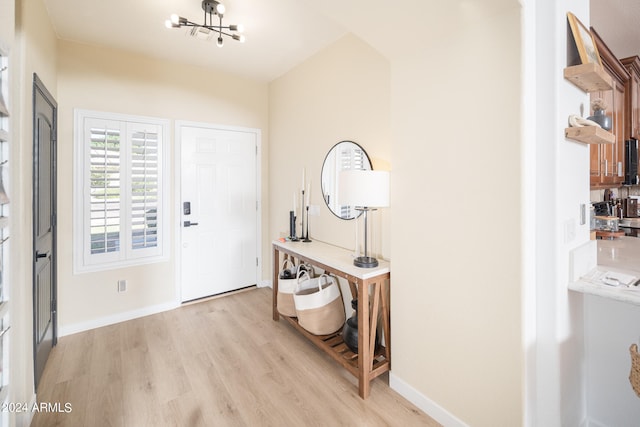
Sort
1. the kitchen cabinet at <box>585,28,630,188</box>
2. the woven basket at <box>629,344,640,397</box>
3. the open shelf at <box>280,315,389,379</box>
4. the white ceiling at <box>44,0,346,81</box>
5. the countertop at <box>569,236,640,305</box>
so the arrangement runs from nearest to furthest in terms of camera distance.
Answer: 1. the woven basket at <box>629,344,640,397</box>
2. the countertop at <box>569,236,640,305</box>
3. the open shelf at <box>280,315,389,379</box>
4. the white ceiling at <box>44,0,346,81</box>
5. the kitchen cabinet at <box>585,28,630,188</box>

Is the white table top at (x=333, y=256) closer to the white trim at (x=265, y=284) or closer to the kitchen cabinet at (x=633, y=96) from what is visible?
the white trim at (x=265, y=284)

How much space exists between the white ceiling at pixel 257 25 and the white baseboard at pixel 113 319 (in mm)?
2693

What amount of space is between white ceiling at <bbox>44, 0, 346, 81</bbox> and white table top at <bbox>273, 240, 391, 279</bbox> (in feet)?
5.75

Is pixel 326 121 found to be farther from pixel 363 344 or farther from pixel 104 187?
pixel 104 187

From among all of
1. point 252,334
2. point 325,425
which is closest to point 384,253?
point 325,425

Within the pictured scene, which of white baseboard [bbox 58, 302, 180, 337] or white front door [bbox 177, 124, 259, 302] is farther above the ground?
white front door [bbox 177, 124, 259, 302]

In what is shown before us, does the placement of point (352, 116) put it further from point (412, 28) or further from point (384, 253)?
point (384, 253)

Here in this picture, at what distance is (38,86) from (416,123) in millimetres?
2515

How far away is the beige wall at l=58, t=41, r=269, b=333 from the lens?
275 centimetres

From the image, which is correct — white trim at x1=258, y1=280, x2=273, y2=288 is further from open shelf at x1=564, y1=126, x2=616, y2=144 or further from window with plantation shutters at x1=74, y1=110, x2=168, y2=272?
open shelf at x1=564, y1=126, x2=616, y2=144

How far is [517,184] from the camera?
1.35 meters

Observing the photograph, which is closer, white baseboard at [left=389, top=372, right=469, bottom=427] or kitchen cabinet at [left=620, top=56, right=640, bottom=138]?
white baseboard at [left=389, top=372, right=469, bottom=427]

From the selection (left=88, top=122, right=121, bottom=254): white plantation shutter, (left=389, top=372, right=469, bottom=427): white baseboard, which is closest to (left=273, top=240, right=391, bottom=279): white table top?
(left=389, top=372, right=469, bottom=427): white baseboard

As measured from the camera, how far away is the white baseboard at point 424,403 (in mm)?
1660
